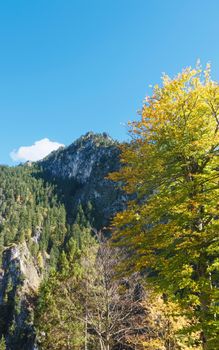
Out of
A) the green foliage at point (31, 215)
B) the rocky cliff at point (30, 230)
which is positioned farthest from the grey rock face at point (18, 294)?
the green foliage at point (31, 215)

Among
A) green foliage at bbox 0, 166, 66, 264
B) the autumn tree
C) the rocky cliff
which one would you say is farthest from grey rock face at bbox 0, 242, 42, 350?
the autumn tree

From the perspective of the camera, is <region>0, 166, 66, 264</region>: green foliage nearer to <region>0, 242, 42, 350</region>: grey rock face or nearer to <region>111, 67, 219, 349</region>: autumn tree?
<region>0, 242, 42, 350</region>: grey rock face

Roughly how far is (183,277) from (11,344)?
76.3 m

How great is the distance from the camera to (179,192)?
9164 mm

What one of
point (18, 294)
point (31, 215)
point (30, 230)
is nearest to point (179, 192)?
point (18, 294)

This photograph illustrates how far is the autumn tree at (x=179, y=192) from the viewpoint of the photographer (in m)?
8.37

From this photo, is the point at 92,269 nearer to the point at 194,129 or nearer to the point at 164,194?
the point at 164,194

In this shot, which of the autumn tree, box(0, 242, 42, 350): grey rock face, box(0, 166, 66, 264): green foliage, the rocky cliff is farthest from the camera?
box(0, 166, 66, 264): green foliage

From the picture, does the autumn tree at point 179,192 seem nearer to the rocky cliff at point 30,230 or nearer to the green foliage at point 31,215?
the rocky cliff at point 30,230

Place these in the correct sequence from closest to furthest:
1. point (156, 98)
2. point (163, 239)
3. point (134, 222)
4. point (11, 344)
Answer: point (163, 239)
point (134, 222)
point (156, 98)
point (11, 344)

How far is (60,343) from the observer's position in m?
29.0

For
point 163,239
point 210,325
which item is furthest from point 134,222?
point 210,325

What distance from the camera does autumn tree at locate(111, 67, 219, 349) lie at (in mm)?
8367

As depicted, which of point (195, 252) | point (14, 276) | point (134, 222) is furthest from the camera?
point (14, 276)
